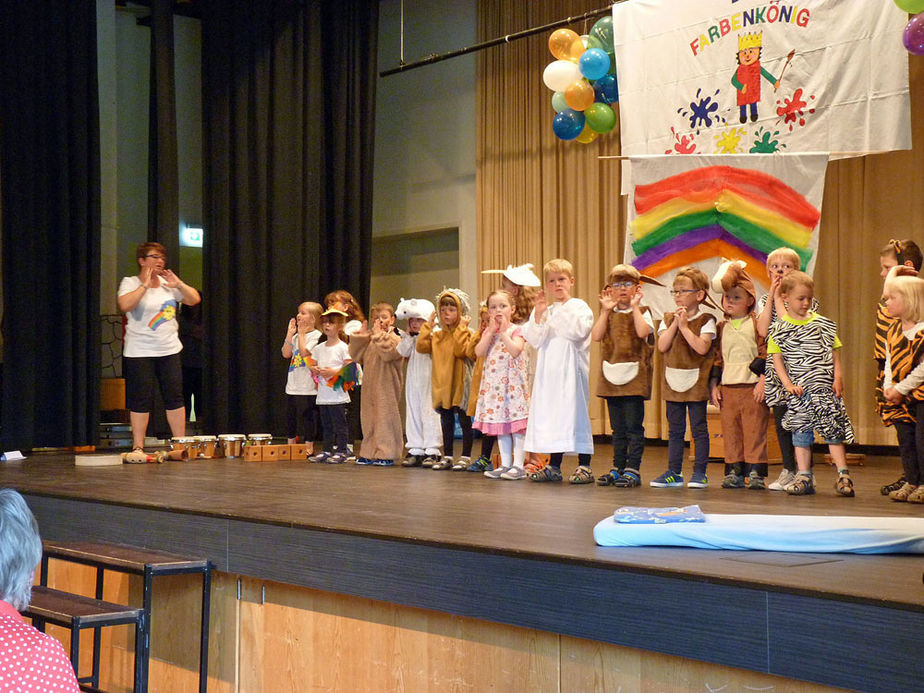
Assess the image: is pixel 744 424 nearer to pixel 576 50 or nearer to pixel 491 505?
pixel 491 505

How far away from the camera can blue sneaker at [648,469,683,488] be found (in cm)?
504

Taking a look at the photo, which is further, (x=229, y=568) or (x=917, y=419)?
(x=917, y=419)

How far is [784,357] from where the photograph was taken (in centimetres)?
478

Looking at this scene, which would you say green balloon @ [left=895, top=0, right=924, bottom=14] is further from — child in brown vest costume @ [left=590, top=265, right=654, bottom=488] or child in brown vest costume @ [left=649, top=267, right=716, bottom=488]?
child in brown vest costume @ [left=590, top=265, right=654, bottom=488]

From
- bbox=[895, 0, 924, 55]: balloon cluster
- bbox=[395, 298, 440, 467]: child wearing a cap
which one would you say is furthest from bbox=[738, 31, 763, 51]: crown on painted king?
bbox=[395, 298, 440, 467]: child wearing a cap

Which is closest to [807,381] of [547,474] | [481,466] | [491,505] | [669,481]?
[669,481]

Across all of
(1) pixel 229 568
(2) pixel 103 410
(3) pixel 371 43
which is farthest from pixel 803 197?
(2) pixel 103 410

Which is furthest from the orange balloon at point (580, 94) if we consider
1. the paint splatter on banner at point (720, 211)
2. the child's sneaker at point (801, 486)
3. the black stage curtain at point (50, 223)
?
the black stage curtain at point (50, 223)

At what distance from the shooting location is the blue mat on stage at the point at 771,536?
2.84 metres

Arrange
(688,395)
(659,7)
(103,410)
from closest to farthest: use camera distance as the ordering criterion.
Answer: (688,395), (659,7), (103,410)

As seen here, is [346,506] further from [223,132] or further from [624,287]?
[223,132]

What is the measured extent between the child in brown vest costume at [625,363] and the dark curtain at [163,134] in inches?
195

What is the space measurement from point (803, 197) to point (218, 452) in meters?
4.25

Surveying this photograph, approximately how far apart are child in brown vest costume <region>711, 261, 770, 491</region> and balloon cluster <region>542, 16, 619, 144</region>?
6.77ft
